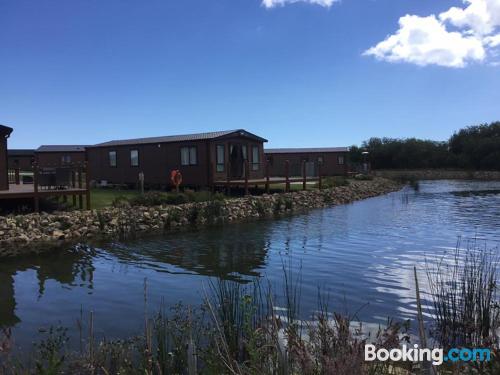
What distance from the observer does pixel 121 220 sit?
14969mm

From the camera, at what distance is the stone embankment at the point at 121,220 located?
41.4ft

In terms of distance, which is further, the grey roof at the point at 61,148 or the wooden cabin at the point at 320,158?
the grey roof at the point at 61,148

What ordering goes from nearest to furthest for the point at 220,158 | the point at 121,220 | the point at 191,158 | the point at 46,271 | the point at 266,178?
the point at 46,271, the point at 121,220, the point at 220,158, the point at 191,158, the point at 266,178

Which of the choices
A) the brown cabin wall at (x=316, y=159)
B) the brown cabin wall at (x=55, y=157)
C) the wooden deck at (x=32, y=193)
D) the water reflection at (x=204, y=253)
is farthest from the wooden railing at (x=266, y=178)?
the brown cabin wall at (x=55, y=157)

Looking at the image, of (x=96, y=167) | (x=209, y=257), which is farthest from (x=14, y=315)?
(x=96, y=167)

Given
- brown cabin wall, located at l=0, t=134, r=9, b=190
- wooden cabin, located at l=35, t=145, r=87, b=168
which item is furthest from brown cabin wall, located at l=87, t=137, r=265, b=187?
wooden cabin, located at l=35, t=145, r=87, b=168

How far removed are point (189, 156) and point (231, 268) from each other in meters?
14.2

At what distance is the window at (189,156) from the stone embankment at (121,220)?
164 inches

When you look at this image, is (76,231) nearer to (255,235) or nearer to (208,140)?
(255,235)

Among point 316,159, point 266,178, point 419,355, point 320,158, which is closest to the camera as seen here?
point 419,355

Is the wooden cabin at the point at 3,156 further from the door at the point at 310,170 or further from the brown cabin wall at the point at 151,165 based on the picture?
the door at the point at 310,170

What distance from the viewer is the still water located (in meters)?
6.90

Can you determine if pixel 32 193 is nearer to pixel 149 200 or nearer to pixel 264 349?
pixel 149 200

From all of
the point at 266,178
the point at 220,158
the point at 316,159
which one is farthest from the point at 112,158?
the point at 316,159
